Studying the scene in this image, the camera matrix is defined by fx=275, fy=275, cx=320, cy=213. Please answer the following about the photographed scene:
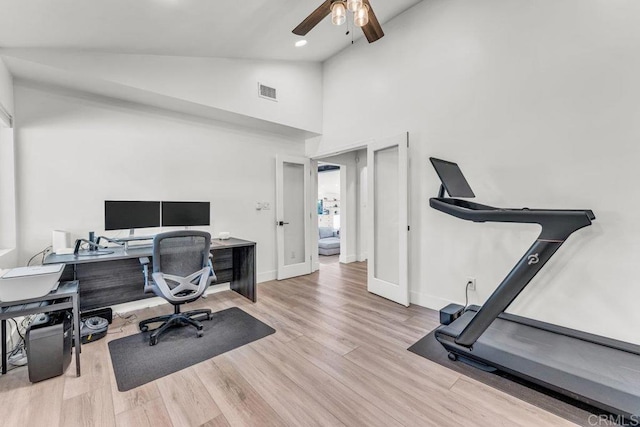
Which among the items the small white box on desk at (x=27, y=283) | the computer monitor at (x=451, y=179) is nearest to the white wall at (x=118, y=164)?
the small white box on desk at (x=27, y=283)

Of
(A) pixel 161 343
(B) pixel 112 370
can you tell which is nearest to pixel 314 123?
(A) pixel 161 343

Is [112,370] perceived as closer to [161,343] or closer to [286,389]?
[161,343]

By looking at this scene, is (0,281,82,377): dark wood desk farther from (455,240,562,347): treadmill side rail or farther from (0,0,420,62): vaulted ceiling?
Answer: (455,240,562,347): treadmill side rail

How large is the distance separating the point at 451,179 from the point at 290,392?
2182 mm

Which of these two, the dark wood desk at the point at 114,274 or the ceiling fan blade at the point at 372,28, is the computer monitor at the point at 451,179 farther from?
the dark wood desk at the point at 114,274

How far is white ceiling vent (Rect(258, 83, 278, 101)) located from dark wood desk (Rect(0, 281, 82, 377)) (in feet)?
10.5

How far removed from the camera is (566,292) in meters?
2.44

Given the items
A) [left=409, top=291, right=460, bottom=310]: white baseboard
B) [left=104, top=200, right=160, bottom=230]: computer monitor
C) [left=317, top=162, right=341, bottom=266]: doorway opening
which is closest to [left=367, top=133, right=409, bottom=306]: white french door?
[left=409, top=291, right=460, bottom=310]: white baseboard

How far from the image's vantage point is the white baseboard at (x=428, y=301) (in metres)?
3.27

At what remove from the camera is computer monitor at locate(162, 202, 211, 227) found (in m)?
3.43

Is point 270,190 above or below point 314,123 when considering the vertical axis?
below

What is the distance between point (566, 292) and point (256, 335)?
288cm

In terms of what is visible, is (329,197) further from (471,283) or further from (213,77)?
(471,283)

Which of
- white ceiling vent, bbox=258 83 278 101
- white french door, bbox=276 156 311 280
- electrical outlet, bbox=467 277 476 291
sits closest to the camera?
electrical outlet, bbox=467 277 476 291
